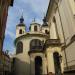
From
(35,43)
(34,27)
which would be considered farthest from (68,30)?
(34,27)

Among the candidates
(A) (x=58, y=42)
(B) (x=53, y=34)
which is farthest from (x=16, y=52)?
(A) (x=58, y=42)

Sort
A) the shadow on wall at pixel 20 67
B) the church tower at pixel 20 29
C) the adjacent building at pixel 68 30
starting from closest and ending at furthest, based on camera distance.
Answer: the adjacent building at pixel 68 30 → the shadow on wall at pixel 20 67 → the church tower at pixel 20 29

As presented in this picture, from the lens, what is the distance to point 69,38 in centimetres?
2008

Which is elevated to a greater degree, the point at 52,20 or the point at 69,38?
the point at 52,20

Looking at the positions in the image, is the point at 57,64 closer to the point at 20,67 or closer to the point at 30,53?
the point at 30,53

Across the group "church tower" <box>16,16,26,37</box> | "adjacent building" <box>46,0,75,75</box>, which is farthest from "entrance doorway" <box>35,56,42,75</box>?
"adjacent building" <box>46,0,75,75</box>

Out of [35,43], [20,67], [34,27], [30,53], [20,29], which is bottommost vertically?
[20,67]

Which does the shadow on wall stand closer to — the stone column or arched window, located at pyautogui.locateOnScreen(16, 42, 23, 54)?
arched window, located at pyautogui.locateOnScreen(16, 42, 23, 54)

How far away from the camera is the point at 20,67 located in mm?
38312

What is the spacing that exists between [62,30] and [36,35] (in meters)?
18.1

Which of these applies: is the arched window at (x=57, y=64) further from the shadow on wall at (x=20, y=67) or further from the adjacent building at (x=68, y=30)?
the shadow on wall at (x=20, y=67)

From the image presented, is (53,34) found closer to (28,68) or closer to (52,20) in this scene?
(52,20)

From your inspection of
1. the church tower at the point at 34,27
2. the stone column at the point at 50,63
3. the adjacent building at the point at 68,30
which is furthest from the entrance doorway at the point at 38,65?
the adjacent building at the point at 68,30

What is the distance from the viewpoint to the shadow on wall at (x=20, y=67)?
123 feet
